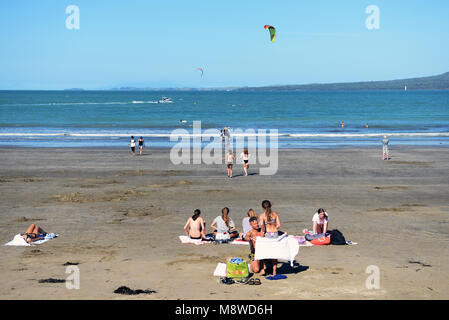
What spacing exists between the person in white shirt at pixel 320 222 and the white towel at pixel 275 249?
2.88 m

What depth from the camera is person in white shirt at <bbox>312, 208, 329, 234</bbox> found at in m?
13.4

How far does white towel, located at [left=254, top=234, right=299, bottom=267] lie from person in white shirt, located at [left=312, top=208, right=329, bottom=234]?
2883 mm

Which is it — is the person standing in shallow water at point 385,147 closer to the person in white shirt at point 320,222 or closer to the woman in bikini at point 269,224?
the person in white shirt at point 320,222

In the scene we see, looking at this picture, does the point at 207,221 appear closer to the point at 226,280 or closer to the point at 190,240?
the point at 190,240

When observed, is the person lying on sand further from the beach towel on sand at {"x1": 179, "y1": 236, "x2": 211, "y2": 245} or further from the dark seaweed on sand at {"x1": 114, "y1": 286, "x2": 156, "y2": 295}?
the dark seaweed on sand at {"x1": 114, "y1": 286, "x2": 156, "y2": 295}

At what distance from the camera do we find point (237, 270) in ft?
34.1

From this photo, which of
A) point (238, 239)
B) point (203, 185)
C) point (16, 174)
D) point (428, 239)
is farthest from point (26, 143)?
point (428, 239)

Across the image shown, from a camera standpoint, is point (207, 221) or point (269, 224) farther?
point (207, 221)

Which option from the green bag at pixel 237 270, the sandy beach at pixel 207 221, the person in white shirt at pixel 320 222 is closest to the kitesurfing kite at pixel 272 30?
the sandy beach at pixel 207 221

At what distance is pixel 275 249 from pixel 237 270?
0.90m

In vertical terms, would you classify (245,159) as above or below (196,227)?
above

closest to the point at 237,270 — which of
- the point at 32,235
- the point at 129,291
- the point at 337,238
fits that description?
the point at 129,291
